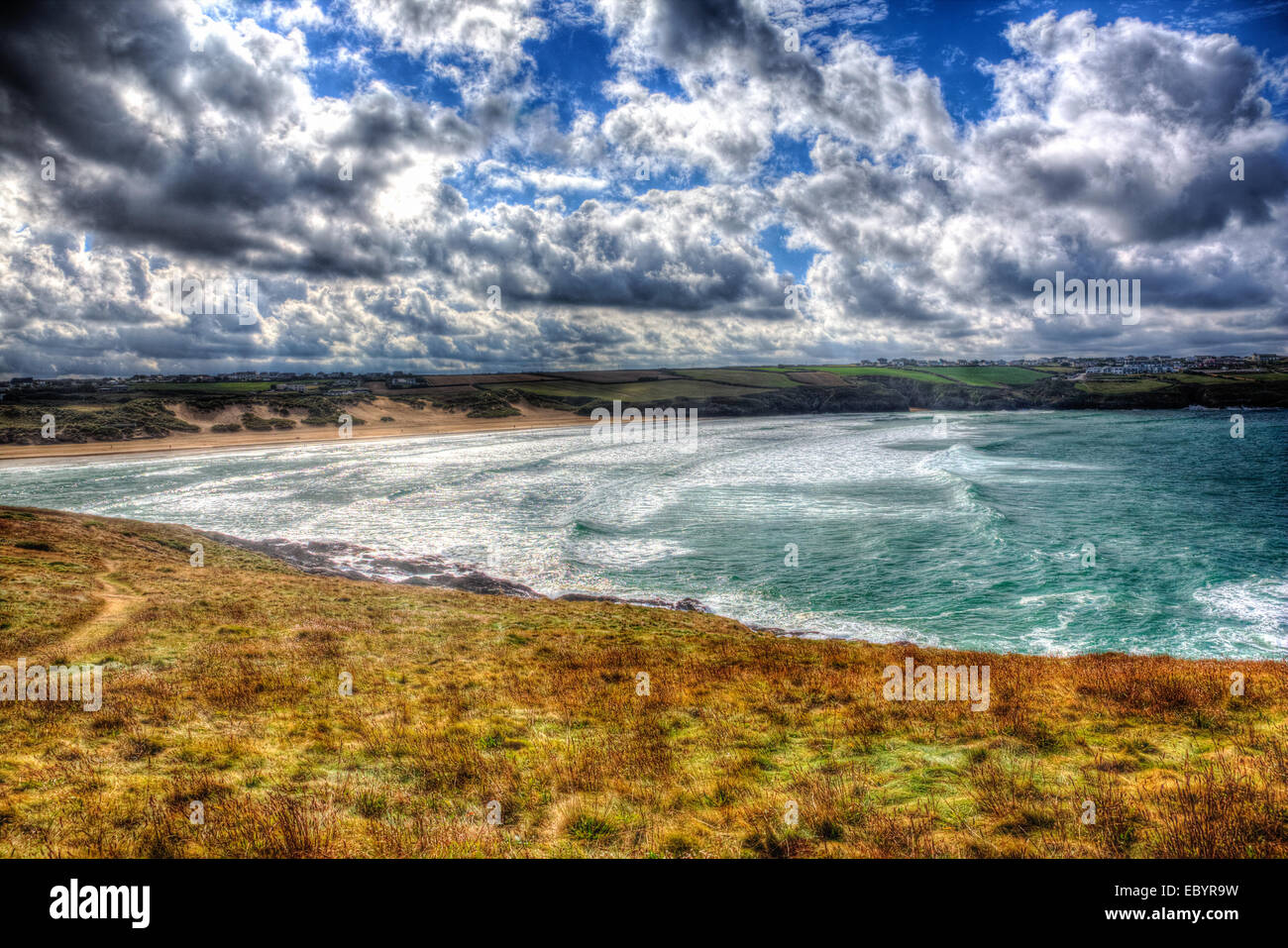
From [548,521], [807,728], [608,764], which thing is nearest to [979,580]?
[807,728]

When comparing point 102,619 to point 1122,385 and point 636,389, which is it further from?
point 1122,385

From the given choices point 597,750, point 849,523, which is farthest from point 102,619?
point 849,523

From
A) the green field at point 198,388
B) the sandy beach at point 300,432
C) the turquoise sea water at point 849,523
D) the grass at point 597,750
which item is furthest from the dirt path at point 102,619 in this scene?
the green field at point 198,388

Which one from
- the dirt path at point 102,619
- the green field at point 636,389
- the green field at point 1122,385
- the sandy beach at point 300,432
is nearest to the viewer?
the dirt path at point 102,619

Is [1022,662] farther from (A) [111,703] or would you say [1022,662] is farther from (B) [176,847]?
(A) [111,703]

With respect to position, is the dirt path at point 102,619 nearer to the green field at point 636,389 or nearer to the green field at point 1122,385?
the green field at point 636,389

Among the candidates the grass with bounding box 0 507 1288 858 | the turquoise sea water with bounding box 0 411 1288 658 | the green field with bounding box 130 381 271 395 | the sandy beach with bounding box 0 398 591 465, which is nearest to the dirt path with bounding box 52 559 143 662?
the grass with bounding box 0 507 1288 858

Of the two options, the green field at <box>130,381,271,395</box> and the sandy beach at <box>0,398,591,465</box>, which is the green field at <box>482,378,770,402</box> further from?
the green field at <box>130,381,271,395</box>
